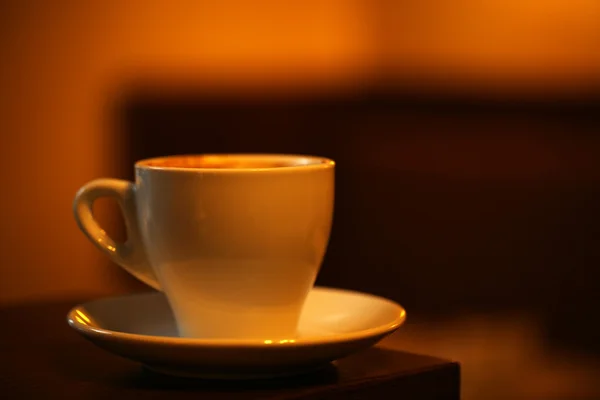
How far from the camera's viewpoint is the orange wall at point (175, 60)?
73.3 inches

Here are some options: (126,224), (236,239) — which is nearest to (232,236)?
(236,239)

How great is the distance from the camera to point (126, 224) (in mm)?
597

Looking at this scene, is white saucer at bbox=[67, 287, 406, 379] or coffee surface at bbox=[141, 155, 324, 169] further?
coffee surface at bbox=[141, 155, 324, 169]

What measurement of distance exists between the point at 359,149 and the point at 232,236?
5.53 feet

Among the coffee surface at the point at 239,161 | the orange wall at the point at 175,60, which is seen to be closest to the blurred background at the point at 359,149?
the orange wall at the point at 175,60

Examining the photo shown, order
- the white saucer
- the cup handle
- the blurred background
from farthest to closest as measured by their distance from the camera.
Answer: the blurred background
the cup handle
the white saucer

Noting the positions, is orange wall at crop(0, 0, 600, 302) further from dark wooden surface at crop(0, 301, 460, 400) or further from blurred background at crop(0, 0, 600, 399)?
dark wooden surface at crop(0, 301, 460, 400)

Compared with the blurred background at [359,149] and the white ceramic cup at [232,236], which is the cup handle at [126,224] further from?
the blurred background at [359,149]

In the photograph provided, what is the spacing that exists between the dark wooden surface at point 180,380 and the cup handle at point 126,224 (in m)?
0.06

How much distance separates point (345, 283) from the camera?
6.85 ft

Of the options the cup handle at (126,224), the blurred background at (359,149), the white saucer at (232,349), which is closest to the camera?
the white saucer at (232,349)

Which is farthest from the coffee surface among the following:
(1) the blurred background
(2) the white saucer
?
(1) the blurred background

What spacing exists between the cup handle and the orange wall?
1180mm

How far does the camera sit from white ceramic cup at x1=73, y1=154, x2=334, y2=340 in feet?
1.72
